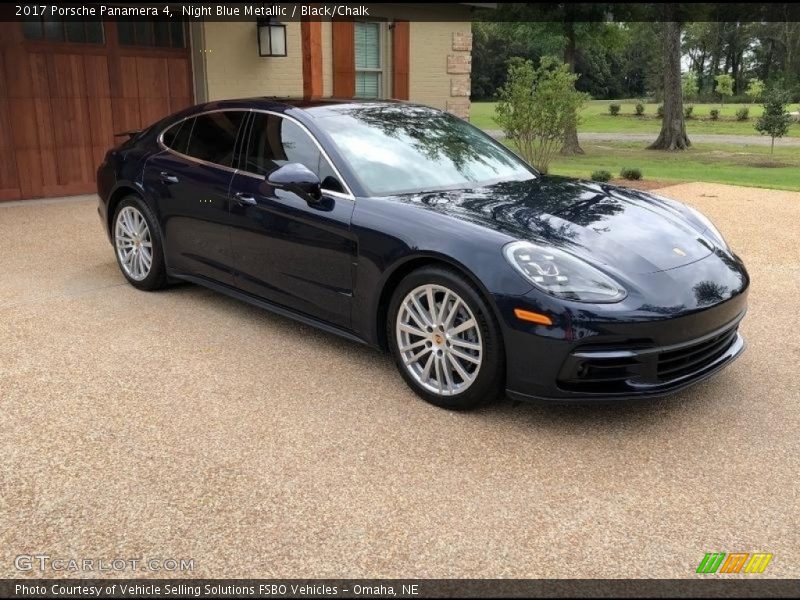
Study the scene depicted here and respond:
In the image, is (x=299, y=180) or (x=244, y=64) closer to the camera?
(x=299, y=180)

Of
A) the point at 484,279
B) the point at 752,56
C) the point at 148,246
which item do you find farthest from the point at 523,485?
the point at 752,56

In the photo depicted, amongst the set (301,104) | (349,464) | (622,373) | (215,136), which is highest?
(301,104)

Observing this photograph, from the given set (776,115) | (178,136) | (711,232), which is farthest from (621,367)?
(776,115)

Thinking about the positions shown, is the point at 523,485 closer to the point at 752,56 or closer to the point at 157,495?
the point at 157,495

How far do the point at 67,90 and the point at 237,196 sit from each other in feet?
22.2

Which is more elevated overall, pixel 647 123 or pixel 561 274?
pixel 561 274

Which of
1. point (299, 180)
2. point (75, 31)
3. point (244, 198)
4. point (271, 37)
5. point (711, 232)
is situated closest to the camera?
point (299, 180)

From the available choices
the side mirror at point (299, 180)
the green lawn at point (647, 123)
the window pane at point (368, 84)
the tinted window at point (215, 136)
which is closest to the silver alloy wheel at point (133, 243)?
the tinted window at point (215, 136)

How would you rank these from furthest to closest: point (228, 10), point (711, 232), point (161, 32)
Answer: point (228, 10)
point (161, 32)
point (711, 232)

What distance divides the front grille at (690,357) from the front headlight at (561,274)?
1.28 feet

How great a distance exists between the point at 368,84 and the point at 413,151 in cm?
950

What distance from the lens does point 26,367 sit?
169 inches

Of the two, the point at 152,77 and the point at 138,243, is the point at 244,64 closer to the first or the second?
the point at 152,77

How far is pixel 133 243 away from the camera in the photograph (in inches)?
229
